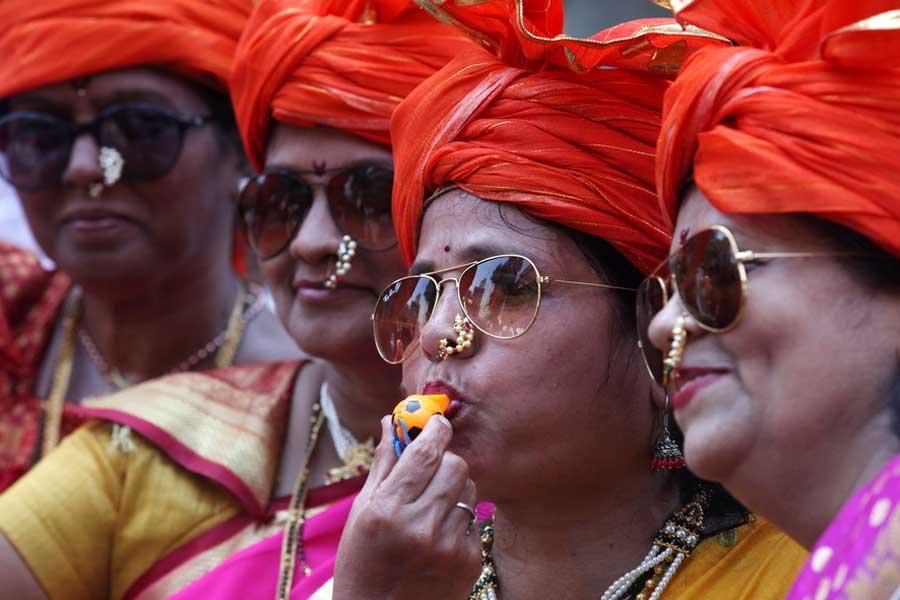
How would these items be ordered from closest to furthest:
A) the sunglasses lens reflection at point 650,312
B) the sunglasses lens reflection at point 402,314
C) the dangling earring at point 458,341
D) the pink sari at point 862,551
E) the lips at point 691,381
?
the pink sari at point 862,551 → the lips at point 691,381 → the sunglasses lens reflection at point 650,312 → the dangling earring at point 458,341 → the sunglasses lens reflection at point 402,314

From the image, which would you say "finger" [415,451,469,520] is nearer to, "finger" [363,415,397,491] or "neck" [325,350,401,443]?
"finger" [363,415,397,491]

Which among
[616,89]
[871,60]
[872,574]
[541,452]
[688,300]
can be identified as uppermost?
[871,60]

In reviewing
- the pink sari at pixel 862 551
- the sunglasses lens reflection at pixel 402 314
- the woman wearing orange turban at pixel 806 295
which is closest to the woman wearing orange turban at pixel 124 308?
the sunglasses lens reflection at pixel 402 314

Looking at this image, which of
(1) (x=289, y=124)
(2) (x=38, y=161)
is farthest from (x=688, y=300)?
(2) (x=38, y=161)

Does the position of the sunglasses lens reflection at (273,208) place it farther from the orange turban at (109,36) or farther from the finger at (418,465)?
the finger at (418,465)

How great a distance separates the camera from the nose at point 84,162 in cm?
408

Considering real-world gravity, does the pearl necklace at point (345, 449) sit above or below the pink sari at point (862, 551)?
below

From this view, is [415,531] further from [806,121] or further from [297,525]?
[297,525]

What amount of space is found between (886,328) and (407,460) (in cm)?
85

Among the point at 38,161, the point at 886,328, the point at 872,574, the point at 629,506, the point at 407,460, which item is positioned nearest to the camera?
the point at 872,574

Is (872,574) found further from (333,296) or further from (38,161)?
(38,161)

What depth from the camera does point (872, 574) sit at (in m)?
1.67

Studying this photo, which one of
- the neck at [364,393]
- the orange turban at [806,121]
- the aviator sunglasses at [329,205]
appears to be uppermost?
the orange turban at [806,121]

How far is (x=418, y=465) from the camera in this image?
2.27 m
